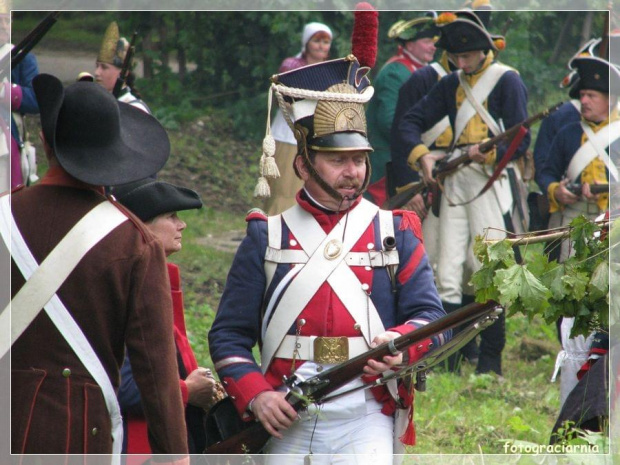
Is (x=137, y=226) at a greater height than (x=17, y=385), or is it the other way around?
(x=137, y=226)

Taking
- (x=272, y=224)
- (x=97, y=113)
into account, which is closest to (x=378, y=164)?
(x=272, y=224)

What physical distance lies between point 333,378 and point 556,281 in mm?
816

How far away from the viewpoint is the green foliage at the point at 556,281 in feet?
11.5

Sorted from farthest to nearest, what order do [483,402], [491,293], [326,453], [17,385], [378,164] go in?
[378,164], [483,402], [326,453], [491,293], [17,385]

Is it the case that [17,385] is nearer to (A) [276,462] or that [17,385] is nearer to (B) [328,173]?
(A) [276,462]

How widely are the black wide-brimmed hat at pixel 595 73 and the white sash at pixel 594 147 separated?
26 cm

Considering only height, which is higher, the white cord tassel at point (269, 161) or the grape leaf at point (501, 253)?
the white cord tassel at point (269, 161)

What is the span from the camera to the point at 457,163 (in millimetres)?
7613

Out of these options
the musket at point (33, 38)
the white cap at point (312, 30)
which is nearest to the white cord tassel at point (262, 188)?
the musket at point (33, 38)

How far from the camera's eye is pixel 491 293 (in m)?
3.56

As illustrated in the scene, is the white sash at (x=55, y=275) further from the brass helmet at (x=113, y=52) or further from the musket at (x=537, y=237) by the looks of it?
the brass helmet at (x=113, y=52)

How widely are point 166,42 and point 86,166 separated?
8639 millimetres

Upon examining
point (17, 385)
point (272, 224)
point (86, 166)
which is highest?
point (86, 166)

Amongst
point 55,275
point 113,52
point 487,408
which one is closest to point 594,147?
point 487,408
